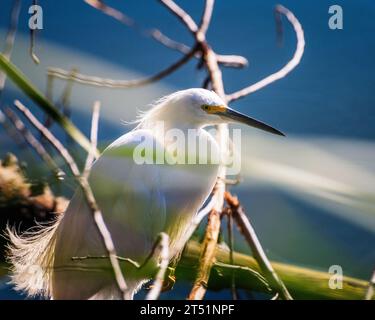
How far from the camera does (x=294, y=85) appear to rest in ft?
5.18

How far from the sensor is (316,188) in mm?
1548

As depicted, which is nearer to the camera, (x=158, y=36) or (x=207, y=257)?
(x=207, y=257)

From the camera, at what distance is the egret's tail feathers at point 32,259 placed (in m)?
1.42

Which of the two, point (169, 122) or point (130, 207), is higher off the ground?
point (169, 122)

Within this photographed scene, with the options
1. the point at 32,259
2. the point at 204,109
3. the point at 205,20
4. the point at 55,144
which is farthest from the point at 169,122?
the point at 55,144

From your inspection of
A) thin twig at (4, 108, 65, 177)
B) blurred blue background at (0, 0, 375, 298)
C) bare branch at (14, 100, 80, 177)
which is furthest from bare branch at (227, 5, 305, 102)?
bare branch at (14, 100, 80, 177)

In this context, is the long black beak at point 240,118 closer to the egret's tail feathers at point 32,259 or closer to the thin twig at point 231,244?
the thin twig at point 231,244

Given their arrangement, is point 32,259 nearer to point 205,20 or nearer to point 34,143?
point 34,143

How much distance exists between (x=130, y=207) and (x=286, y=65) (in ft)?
2.37

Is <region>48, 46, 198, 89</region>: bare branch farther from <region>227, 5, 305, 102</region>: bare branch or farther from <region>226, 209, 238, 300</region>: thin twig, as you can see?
<region>226, 209, 238, 300</region>: thin twig

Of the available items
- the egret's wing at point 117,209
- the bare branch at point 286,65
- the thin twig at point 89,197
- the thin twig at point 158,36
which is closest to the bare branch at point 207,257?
the egret's wing at point 117,209

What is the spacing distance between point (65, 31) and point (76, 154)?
0.41 m

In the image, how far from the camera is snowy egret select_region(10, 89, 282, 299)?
134cm

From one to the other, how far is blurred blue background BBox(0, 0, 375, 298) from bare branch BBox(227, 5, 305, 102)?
0.06 ft
